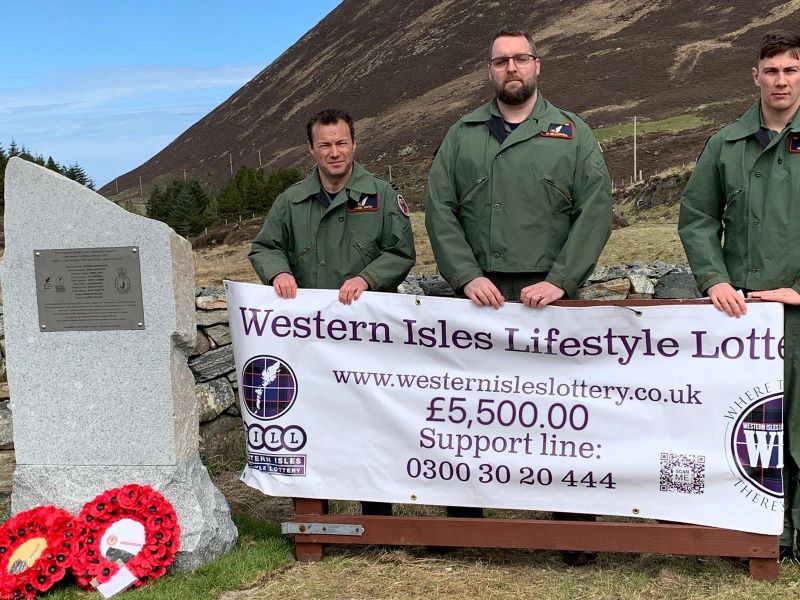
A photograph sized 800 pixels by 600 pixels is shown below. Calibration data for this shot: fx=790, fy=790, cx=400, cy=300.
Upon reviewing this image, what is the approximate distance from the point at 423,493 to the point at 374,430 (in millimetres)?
408

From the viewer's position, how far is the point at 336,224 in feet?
13.9

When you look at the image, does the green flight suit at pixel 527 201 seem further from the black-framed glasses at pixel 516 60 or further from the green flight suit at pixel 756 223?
the green flight suit at pixel 756 223

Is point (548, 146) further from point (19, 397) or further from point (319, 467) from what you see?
point (19, 397)

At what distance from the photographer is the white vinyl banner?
369 cm

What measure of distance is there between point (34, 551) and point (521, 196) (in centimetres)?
298

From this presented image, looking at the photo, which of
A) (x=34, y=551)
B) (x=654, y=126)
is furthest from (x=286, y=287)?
(x=654, y=126)

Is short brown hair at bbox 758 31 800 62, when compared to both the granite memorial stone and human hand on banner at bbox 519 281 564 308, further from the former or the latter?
the granite memorial stone

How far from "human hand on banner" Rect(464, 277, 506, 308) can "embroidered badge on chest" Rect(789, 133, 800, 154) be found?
1.47m

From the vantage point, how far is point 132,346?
413 centimetres

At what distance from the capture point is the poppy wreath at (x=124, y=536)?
12.9 ft

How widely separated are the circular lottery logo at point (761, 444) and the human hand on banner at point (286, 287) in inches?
88.0

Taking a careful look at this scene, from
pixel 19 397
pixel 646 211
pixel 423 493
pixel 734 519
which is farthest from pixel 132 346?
pixel 646 211

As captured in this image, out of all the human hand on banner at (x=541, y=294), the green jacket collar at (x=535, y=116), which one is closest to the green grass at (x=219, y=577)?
the human hand on banner at (x=541, y=294)

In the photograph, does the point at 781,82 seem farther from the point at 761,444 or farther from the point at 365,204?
the point at 365,204
